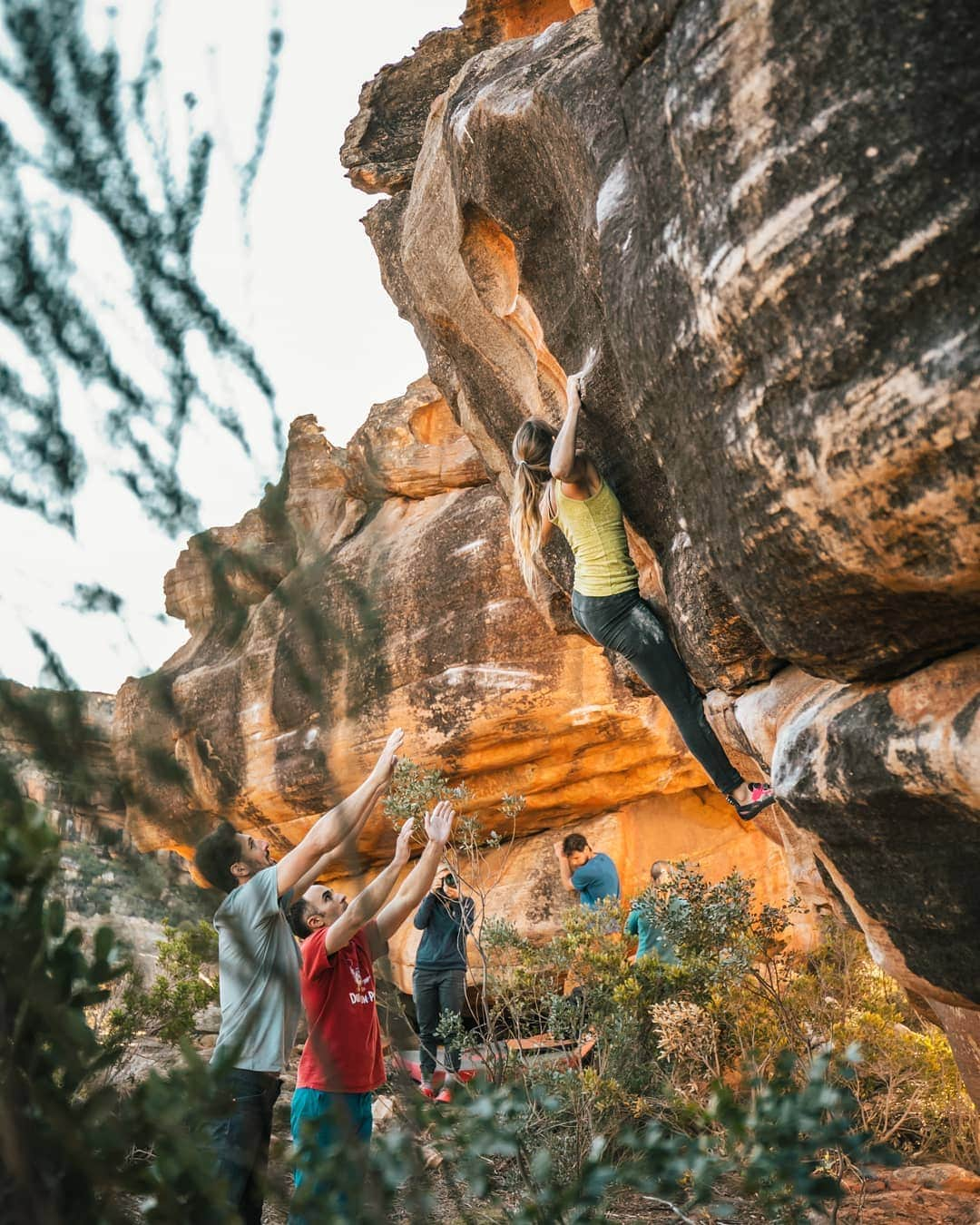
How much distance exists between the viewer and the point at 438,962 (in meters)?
7.43

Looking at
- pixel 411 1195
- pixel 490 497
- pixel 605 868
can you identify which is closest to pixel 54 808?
pixel 411 1195

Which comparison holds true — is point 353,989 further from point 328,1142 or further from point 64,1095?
point 64,1095

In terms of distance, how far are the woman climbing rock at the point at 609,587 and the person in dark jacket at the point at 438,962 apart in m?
2.71

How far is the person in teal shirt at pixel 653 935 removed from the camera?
6.21 m

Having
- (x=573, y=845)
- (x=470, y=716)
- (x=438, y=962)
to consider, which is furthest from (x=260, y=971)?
(x=470, y=716)

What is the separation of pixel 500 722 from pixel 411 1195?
9.23 meters

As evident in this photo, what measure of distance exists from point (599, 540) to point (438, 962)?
3.85 meters

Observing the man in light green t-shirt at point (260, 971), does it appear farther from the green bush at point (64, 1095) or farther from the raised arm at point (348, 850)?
the green bush at point (64, 1095)

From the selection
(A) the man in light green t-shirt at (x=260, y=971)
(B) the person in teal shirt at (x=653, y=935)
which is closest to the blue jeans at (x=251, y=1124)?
(A) the man in light green t-shirt at (x=260, y=971)

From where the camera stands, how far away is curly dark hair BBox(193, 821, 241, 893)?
130 inches

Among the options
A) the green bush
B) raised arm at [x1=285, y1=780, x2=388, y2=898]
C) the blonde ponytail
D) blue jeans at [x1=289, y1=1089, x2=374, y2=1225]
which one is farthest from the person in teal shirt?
the green bush

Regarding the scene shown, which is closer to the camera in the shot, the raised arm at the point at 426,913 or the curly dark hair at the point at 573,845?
the raised arm at the point at 426,913

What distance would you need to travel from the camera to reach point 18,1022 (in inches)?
57.1

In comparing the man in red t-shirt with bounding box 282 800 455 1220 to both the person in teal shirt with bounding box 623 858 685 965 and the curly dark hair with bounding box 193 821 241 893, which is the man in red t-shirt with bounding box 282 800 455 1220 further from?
the person in teal shirt with bounding box 623 858 685 965
